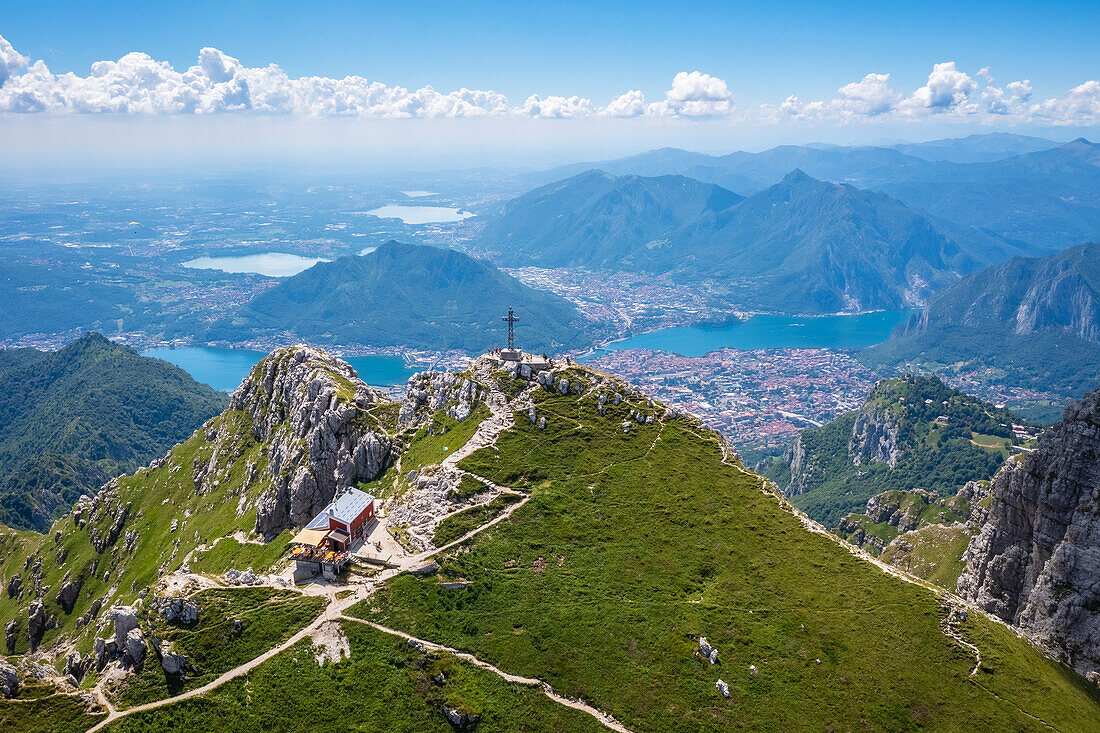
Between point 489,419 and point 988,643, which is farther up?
point 489,419

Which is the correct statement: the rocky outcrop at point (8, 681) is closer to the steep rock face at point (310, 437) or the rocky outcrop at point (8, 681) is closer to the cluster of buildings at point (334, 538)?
the cluster of buildings at point (334, 538)

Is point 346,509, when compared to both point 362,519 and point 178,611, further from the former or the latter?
point 178,611

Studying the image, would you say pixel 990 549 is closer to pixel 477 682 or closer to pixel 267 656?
pixel 477 682

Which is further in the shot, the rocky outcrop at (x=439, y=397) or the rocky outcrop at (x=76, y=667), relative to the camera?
the rocky outcrop at (x=439, y=397)

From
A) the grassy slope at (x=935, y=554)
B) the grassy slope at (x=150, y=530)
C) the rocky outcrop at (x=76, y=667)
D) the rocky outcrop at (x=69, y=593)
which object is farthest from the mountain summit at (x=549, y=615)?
the grassy slope at (x=935, y=554)

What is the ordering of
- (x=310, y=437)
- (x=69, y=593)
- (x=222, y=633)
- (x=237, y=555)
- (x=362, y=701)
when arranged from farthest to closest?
(x=69, y=593) → (x=310, y=437) → (x=237, y=555) → (x=222, y=633) → (x=362, y=701)

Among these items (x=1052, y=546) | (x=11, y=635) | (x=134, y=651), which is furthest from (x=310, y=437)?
(x=1052, y=546)

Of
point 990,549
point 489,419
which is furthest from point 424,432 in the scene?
point 990,549
